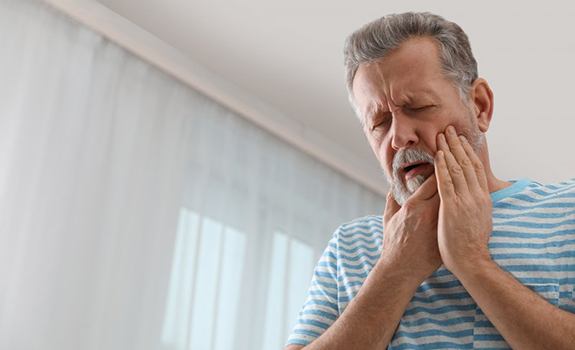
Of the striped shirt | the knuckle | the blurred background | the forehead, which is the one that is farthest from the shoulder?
the blurred background

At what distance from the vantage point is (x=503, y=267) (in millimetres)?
1261

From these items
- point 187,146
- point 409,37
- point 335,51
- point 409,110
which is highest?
point 335,51

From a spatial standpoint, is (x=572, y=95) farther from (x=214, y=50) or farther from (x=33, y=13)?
(x=33, y=13)

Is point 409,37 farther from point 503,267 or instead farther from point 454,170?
point 503,267

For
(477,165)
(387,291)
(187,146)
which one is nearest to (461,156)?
(477,165)

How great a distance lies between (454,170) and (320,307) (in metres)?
0.30

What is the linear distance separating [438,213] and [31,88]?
1.78m

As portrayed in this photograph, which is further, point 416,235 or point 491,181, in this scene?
point 491,181

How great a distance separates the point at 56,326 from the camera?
8.58 feet

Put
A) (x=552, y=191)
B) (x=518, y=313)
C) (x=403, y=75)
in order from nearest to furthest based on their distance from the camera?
(x=518, y=313), (x=552, y=191), (x=403, y=75)

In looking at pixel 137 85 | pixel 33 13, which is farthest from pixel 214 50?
pixel 33 13

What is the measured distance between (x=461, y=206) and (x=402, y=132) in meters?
→ 0.19

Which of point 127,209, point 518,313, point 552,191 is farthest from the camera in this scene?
point 127,209

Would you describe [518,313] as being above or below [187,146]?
below
